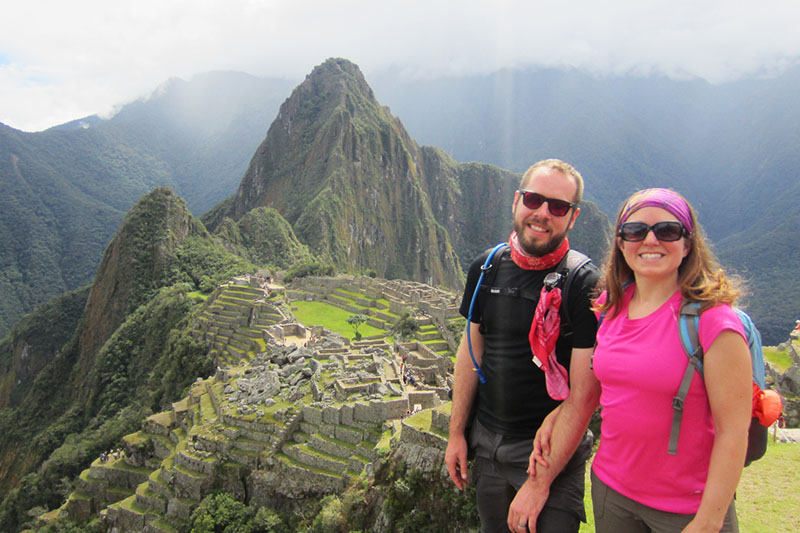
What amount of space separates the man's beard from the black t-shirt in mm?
168

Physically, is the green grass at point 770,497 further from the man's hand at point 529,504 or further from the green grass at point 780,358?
the green grass at point 780,358

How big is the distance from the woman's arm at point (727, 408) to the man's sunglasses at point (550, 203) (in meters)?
1.58

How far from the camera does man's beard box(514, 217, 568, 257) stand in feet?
13.6

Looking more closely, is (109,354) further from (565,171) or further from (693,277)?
(693,277)

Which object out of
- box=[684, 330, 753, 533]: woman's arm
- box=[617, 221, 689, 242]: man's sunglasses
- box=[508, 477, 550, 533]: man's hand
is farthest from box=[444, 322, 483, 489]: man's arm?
box=[684, 330, 753, 533]: woman's arm

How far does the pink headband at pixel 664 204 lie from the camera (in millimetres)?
3455

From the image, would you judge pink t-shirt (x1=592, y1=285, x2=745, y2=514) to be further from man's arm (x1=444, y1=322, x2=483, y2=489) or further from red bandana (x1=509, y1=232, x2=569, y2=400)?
man's arm (x1=444, y1=322, x2=483, y2=489)

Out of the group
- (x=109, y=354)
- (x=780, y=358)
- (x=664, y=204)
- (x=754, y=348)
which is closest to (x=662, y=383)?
(x=754, y=348)

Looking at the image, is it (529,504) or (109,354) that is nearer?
(529,504)

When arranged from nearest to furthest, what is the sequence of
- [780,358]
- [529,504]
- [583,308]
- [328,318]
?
1. [583,308]
2. [529,504]
3. [780,358]
4. [328,318]

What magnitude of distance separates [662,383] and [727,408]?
357 millimetres

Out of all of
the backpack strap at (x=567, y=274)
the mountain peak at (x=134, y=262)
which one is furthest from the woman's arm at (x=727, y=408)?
the mountain peak at (x=134, y=262)

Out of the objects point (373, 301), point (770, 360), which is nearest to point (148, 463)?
point (770, 360)

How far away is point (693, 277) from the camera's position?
3305 millimetres
